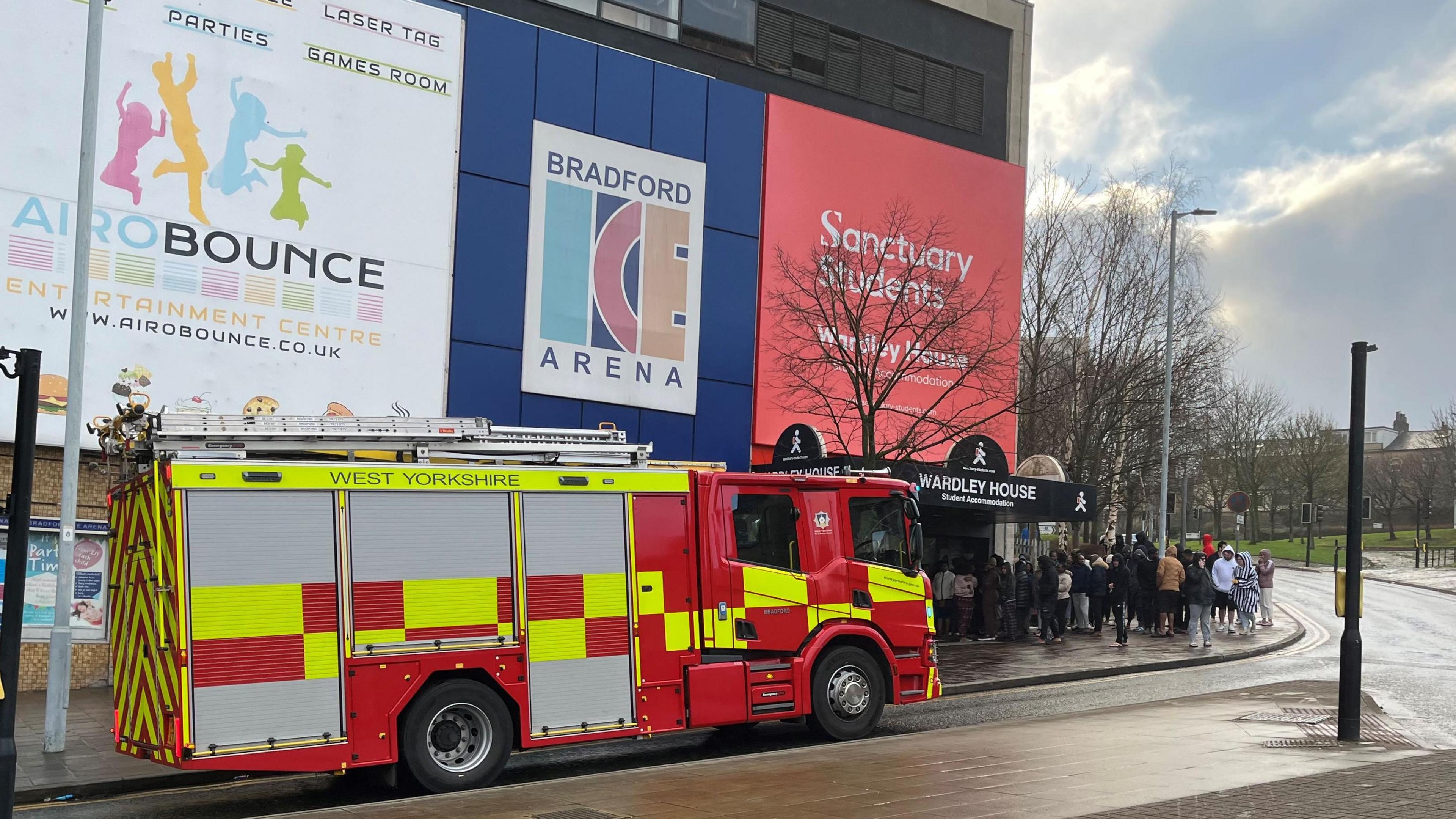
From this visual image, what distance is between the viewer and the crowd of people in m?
23.4

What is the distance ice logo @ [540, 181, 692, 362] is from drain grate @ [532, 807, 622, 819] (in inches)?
540

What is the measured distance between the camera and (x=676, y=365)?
2378 cm

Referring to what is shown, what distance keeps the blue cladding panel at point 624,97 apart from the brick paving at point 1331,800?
16.8 meters

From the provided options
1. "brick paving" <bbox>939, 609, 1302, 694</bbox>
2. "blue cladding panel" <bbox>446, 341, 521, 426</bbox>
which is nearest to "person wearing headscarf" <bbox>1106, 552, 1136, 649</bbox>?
"brick paving" <bbox>939, 609, 1302, 694</bbox>

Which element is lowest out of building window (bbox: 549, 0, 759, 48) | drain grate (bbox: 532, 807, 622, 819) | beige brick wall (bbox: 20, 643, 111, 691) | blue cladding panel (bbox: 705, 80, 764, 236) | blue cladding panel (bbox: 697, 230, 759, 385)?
beige brick wall (bbox: 20, 643, 111, 691)

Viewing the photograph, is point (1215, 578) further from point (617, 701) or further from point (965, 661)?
point (617, 701)

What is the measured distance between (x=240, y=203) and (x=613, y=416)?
7232 mm

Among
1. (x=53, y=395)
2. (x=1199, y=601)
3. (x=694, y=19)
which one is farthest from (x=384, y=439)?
(x=1199, y=601)

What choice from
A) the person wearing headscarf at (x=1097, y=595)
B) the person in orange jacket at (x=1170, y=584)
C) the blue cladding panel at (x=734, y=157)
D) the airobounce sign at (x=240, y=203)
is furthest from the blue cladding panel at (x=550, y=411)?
the person in orange jacket at (x=1170, y=584)

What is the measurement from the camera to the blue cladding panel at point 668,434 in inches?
920

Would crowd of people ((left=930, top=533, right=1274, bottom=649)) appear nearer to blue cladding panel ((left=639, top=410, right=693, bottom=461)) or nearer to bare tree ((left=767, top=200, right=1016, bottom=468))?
bare tree ((left=767, top=200, right=1016, bottom=468))

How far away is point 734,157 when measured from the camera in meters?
24.7

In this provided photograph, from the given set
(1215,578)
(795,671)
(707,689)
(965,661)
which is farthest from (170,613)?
(1215,578)

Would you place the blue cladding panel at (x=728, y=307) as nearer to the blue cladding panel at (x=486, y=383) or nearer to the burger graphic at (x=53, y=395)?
the blue cladding panel at (x=486, y=383)
